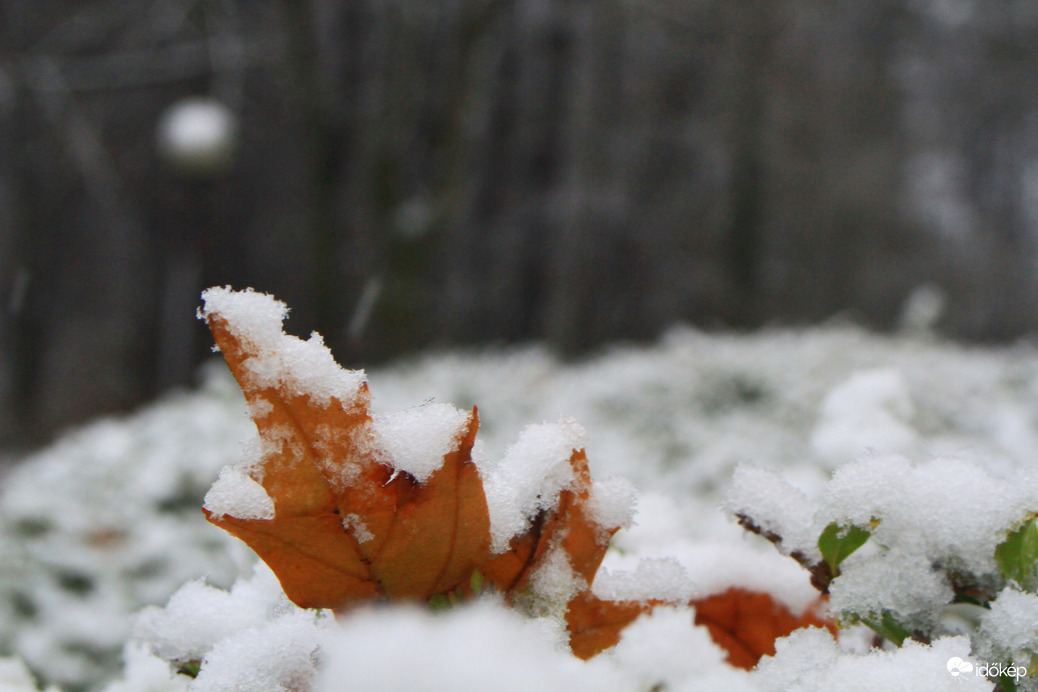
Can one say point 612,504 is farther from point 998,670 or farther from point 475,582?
point 998,670

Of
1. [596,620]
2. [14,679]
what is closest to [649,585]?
[596,620]

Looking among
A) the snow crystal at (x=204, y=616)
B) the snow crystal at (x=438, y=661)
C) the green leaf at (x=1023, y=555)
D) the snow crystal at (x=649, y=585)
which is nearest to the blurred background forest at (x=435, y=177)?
the snow crystal at (x=204, y=616)

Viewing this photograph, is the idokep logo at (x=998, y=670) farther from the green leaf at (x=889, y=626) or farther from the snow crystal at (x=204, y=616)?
the snow crystal at (x=204, y=616)

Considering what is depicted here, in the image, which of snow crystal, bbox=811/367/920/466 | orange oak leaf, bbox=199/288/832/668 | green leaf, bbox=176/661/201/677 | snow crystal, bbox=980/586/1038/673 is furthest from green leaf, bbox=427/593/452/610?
snow crystal, bbox=811/367/920/466

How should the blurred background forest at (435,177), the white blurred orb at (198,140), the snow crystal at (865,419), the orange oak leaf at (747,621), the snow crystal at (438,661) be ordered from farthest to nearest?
the blurred background forest at (435,177)
the white blurred orb at (198,140)
the snow crystal at (865,419)
the orange oak leaf at (747,621)
the snow crystal at (438,661)

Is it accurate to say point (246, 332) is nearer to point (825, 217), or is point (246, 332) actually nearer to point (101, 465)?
point (101, 465)

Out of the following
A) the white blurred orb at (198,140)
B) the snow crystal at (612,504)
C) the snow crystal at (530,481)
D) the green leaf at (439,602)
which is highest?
the white blurred orb at (198,140)
